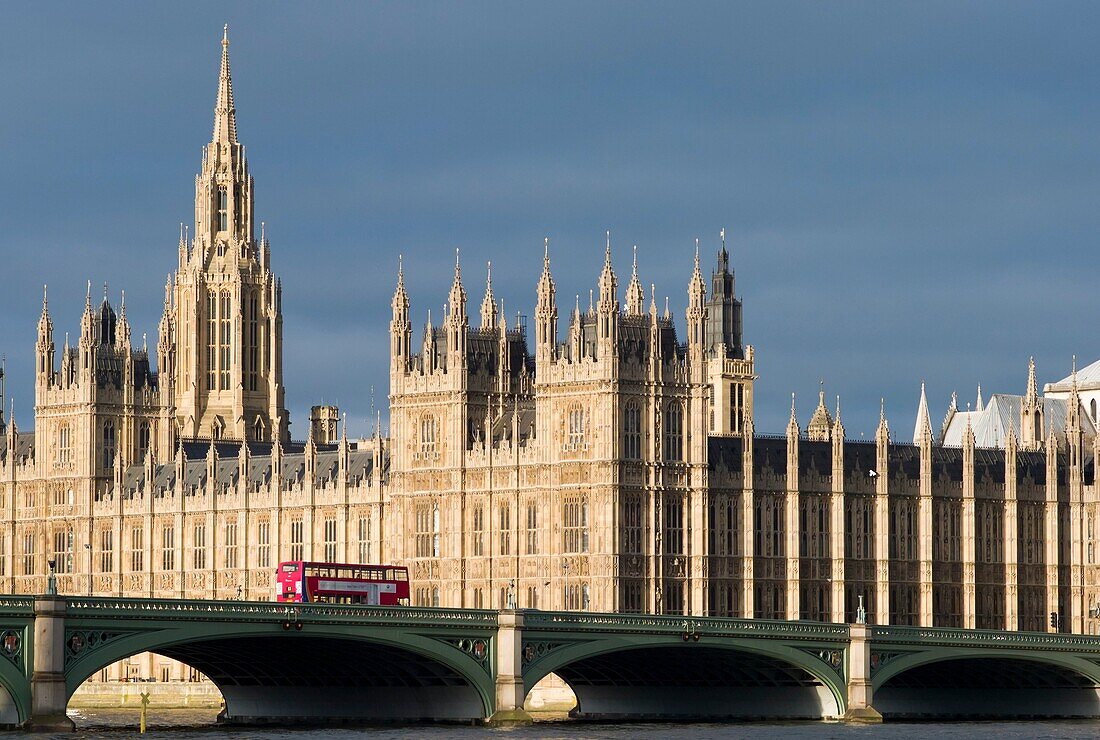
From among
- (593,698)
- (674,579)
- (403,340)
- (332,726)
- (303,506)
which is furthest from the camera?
(303,506)

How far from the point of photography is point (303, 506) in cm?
18550

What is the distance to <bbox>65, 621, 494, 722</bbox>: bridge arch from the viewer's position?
119 meters

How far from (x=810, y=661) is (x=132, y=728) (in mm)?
31853

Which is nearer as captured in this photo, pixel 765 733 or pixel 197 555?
pixel 765 733

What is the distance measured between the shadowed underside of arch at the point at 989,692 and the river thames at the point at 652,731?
378 centimetres

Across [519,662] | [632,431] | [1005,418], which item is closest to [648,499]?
[632,431]

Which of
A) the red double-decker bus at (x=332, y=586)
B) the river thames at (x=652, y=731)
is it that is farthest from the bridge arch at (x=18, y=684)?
the red double-decker bus at (x=332, y=586)

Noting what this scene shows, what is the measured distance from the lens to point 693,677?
145m

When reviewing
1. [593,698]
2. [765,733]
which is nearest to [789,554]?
[593,698]

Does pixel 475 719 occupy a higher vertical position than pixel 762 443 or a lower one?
lower

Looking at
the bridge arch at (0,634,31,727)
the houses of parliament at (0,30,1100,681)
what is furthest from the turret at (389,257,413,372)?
the bridge arch at (0,634,31,727)

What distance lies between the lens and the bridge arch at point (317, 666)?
119438 millimetres

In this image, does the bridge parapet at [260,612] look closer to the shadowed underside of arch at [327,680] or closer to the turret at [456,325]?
the shadowed underside of arch at [327,680]

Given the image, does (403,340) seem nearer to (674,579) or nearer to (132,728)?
(674,579)
